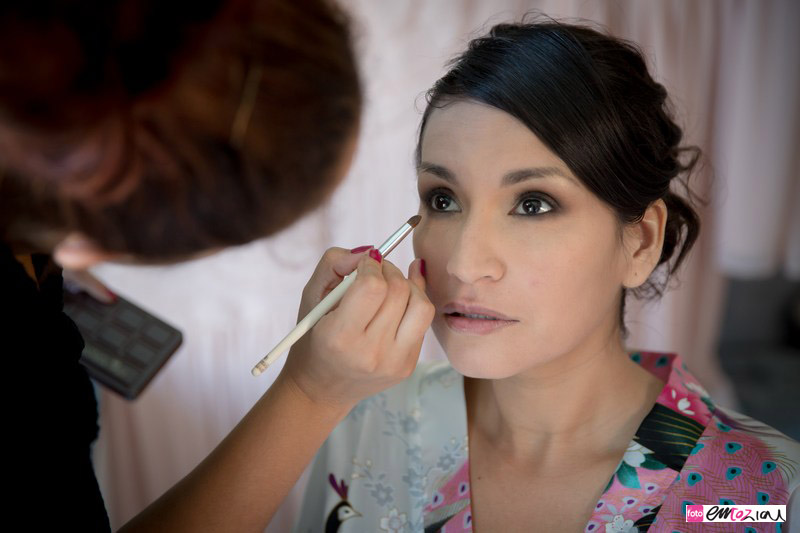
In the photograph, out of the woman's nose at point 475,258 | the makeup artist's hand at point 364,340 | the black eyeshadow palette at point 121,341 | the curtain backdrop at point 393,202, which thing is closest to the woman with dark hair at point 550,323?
the woman's nose at point 475,258

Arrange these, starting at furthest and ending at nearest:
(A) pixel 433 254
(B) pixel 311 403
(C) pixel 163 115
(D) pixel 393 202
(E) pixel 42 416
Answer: (D) pixel 393 202
(A) pixel 433 254
(B) pixel 311 403
(E) pixel 42 416
(C) pixel 163 115

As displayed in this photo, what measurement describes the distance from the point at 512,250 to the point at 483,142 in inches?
6.1

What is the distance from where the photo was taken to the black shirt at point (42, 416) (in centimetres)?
70

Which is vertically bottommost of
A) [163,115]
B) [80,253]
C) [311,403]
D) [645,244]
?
[311,403]

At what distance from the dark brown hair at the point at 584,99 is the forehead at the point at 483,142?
11 millimetres

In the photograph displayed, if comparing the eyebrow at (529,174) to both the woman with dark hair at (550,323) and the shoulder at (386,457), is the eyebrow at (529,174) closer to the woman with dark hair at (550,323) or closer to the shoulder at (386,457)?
the woman with dark hair at (550,323)

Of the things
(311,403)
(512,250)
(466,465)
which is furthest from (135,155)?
(466,465)

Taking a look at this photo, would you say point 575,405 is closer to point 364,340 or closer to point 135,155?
point 364,340

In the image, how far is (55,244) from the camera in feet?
2.06

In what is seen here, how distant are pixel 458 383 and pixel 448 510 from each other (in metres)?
0.23

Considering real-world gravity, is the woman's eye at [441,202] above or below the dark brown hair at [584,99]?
below

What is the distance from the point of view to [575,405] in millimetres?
1112

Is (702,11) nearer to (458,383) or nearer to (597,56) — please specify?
(597,56)

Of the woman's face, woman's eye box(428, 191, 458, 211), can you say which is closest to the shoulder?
the woman's face
